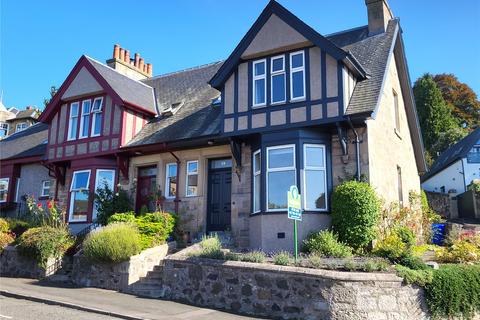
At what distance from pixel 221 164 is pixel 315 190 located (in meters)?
4.43

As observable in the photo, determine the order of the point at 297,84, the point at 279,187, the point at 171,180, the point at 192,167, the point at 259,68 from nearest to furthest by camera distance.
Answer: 1. the point at 279,187
2. the point at 297,84
3. the point at 259,68
4. the point at 192,167
5. the point at 171,180

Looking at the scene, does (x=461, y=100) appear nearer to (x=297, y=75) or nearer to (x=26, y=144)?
(x=297, y=75)

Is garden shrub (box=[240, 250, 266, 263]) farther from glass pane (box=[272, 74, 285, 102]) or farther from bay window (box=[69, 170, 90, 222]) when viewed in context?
bay window (box=[69, 170, 90, 222])

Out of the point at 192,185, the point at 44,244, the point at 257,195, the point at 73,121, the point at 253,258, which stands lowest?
the point at 253,258

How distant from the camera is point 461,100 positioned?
57625 millimetres

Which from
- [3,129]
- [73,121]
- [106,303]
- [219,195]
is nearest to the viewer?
[106,303]

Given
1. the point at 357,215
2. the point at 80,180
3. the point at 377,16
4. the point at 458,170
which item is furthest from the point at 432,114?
the point at 357,215

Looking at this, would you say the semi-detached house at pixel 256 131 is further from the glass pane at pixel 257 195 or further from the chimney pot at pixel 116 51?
the chimney pot at pixel 116 51

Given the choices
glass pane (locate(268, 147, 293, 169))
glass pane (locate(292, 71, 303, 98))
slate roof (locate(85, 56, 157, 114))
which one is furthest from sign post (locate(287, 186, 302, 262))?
slate roof (locate(85, 56, 157, 114))

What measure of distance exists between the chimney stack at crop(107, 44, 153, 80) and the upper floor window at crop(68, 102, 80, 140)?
186 inches

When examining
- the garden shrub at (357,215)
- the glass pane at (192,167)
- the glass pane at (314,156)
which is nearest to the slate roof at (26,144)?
the glass pane at (192,167)

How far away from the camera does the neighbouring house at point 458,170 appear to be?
3806 cm

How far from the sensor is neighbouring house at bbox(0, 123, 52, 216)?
22156 mm

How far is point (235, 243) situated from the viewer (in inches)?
612
